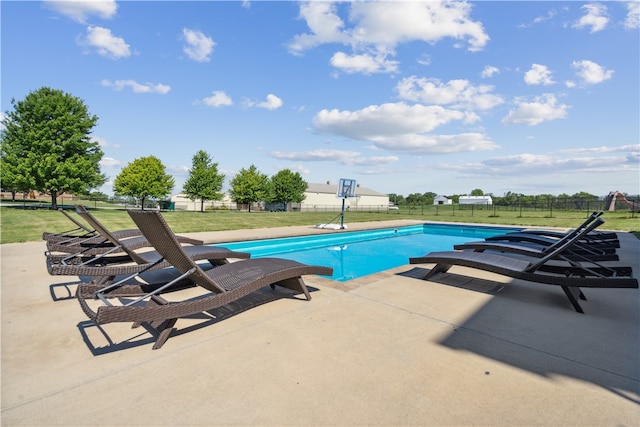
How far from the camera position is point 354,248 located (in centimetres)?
1244

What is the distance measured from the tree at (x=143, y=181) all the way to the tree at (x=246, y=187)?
976 cm

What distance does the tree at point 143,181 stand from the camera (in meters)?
34.8

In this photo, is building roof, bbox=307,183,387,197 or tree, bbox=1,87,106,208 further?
building roof, bbox=307,183,387,197

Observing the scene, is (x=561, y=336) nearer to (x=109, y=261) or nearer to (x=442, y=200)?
(x=109, y=261)

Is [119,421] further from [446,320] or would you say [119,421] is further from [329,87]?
[329,87]

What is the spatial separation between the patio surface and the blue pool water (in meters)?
4.28

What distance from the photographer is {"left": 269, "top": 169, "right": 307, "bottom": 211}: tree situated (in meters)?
51.5

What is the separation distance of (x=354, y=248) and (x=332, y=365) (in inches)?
389

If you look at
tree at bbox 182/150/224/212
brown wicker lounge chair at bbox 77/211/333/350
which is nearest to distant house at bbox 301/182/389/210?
tree at bbox 182/150/224/212

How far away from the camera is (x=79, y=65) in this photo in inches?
489

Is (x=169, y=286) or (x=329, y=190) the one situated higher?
(x=329, y=190)

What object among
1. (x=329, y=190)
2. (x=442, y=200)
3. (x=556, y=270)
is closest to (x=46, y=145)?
(x=556, y=270)

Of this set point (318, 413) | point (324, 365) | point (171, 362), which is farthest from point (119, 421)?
point (324, 365)

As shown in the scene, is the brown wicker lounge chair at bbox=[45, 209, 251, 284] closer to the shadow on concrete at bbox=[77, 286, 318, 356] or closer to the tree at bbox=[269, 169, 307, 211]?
the shadow on concrete at bbox=[77, 286, 318, 356]
